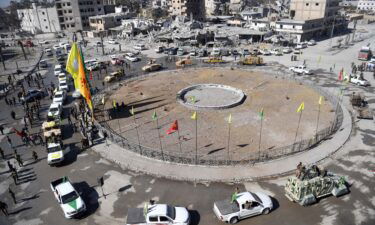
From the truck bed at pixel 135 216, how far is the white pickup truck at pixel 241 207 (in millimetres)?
5444

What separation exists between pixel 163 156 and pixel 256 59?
40530 millimetres

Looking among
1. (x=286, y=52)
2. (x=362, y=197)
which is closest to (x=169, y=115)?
(x=362, y=197)

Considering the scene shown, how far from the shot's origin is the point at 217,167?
82.8ft

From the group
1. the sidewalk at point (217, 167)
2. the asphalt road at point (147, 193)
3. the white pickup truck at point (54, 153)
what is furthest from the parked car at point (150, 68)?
the white pickup truck at point (54, 153)

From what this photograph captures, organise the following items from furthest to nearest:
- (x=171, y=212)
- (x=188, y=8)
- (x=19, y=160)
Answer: (x=188, y=8) < (x=19, y=160) < (x=171, y=212)

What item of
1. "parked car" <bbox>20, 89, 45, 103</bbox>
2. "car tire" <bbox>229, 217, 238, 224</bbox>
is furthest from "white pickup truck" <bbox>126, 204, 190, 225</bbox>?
"parked car" <bbox>20, 89, 45, 103</bbox>

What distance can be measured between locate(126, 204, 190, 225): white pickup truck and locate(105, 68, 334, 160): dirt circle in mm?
8416

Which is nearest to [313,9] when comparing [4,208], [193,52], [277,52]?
[277,52]

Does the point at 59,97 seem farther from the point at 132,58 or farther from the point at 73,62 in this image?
the point at 132,58

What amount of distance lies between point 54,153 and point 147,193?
11.6 meters

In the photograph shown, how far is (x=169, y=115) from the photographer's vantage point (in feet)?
121

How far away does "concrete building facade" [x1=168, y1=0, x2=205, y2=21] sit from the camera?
125 m

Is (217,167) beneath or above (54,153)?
beneath

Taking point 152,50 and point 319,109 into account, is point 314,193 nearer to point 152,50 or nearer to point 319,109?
point 319,109
